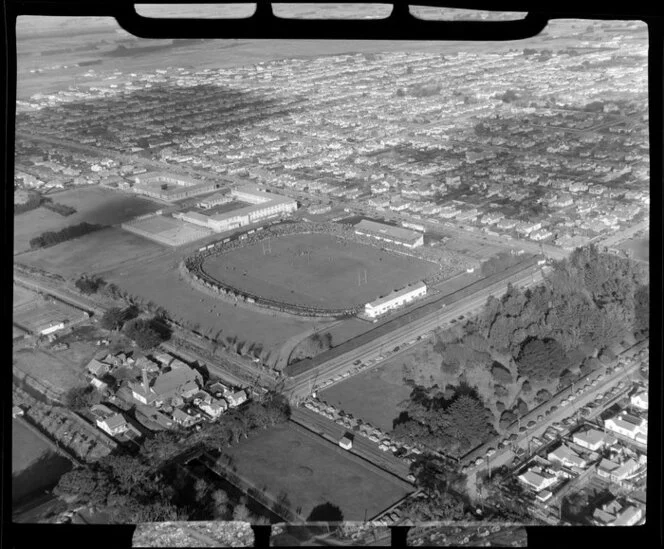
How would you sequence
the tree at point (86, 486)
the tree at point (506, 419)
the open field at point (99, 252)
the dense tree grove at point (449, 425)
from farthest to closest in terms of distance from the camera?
the open field at point (99, 252)
the tree at point (506, 419)
the dense tree grove at point (449, 425)
the tree at point (86, 486)

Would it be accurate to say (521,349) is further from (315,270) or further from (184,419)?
(315,270)

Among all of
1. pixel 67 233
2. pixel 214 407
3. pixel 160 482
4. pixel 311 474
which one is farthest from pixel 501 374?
pixel 67 233

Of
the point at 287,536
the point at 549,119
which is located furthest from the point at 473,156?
the point at 287,536

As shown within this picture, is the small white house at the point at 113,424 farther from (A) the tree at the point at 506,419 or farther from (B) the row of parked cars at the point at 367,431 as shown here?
(A) the tree at the point at 506,419

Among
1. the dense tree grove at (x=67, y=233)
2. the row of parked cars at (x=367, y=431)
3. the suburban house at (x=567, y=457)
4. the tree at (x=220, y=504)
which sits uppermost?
the dense tree grove at (x=67, y=233)

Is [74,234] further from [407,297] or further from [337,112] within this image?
[407,297]

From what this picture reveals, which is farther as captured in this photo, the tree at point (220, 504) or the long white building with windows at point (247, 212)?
the long white building with windows at point (247, 212)

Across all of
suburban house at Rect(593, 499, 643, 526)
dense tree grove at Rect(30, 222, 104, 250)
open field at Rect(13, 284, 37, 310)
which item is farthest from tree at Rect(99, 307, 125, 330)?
suburban house at Rect(593, 499, 643, 526)

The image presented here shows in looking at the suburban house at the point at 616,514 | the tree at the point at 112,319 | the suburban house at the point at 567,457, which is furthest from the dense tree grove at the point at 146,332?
the suburban house at the point at 616,514

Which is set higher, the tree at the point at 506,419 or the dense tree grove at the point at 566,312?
the dense tree grove at the point at 566,312
